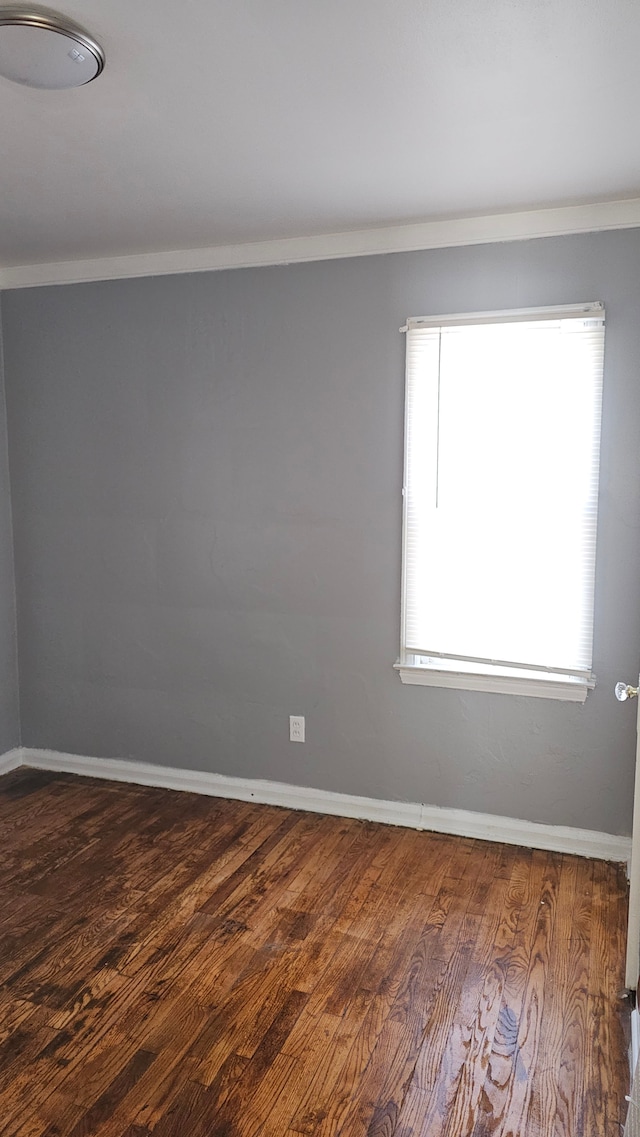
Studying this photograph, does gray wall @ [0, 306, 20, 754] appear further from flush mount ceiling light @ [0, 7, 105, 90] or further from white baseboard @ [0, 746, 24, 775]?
flush mount ceiling light @ [0, 7, 105, 90]

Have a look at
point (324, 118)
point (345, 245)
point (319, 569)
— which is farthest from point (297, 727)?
point (324, 118)

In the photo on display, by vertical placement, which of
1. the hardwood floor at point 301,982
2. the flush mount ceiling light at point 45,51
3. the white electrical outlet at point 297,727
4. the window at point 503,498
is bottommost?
the hardwood floor at point 301,982

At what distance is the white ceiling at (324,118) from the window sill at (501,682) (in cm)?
178

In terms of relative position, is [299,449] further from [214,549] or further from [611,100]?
[611,100]

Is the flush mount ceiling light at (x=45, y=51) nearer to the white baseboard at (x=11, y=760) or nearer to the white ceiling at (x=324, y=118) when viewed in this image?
the white ceiling at (x=324, y=118)

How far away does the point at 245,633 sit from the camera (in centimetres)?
354

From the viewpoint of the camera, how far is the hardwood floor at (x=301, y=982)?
1843mm

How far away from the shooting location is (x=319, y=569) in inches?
133

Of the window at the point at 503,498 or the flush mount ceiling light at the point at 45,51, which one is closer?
the flush mount ceiling light at the point at 45,51

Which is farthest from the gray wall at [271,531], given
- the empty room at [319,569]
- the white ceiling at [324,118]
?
the white ceiling at [324,118]

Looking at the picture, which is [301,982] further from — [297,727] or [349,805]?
[297,727]

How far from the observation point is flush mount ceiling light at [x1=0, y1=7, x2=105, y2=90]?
1580 millimetres

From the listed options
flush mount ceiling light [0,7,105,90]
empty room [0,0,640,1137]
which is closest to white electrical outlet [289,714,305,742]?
empty room [0,0,640,1137]

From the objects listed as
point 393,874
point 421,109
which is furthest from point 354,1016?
point 421,109
